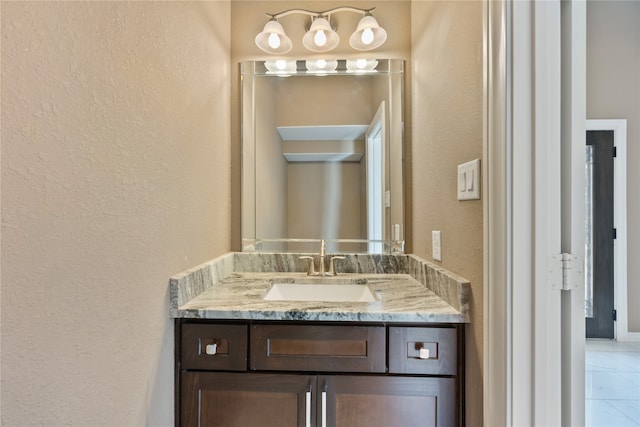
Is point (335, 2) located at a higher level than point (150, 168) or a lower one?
higher

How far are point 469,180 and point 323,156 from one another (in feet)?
2.70

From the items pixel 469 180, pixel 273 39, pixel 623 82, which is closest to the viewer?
pixel 469 180

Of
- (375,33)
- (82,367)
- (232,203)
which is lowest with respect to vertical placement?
(82,367)

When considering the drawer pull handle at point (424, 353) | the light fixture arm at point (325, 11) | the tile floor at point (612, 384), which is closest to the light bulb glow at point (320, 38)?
the light fixture arm at point (325, 11)

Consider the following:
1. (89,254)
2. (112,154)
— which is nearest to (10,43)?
(112,154)

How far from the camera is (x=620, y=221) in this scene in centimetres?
267

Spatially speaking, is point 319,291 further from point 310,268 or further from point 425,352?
point 425,352

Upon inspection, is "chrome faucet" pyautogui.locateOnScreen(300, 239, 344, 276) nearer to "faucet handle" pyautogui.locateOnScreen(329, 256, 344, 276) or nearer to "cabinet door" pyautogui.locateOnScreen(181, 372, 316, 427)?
"faucet handle" pyautogui.locateOnScreen(329, 256, 344, 276)

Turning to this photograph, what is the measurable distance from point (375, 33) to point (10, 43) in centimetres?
140

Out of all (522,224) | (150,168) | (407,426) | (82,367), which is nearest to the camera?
(82,367)

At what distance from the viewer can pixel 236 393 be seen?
38.4 inches

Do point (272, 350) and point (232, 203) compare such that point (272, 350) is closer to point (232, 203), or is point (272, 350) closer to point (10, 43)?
point (232, 203)

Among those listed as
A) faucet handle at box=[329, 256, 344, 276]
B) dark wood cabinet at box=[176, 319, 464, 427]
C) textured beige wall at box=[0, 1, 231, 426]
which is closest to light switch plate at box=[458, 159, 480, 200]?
A: dark wood cabinet at box=[176, 319, 464, 427]

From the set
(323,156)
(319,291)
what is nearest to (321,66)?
(323,156)
